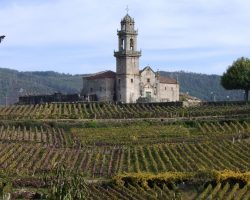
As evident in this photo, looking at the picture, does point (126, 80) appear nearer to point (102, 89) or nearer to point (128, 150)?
point (102, 89)

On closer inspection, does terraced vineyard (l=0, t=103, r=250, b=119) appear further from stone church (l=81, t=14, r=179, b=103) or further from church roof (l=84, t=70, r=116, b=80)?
church roof (l=84, t=70, r=116, b=80)

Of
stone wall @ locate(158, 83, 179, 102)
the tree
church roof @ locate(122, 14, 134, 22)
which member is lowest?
stone wall @ locate(158, 83, 179, 102)

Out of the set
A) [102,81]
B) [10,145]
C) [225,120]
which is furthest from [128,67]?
[10,145]

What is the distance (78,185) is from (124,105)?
195ft

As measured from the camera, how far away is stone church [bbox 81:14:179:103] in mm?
89625

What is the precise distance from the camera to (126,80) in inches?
3529

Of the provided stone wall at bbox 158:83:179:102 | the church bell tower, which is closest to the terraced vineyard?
the church bell tower

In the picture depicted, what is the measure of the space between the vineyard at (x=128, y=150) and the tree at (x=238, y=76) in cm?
786

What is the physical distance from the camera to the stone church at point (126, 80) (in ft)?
294

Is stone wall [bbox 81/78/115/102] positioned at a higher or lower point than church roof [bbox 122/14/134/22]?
lower

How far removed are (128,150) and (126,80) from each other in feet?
108

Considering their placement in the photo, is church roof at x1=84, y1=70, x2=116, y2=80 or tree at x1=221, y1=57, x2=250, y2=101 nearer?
tree at x1=221, y1=57, x2=250, y2=101

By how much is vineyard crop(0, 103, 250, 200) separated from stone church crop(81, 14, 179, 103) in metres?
7.65

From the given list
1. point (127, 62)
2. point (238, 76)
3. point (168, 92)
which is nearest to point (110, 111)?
point (127, 62)
